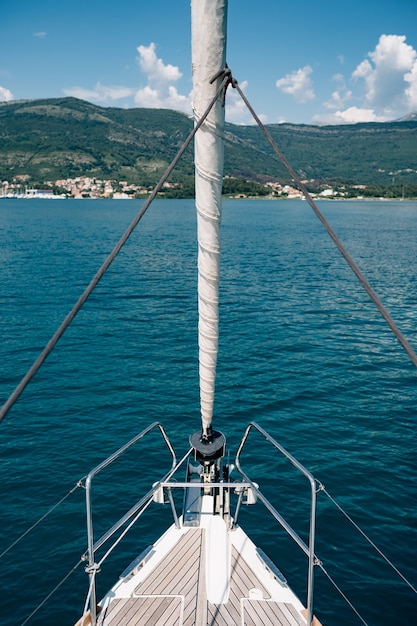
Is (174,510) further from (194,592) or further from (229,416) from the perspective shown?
(229,416)

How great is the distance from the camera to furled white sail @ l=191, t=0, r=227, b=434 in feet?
18.0

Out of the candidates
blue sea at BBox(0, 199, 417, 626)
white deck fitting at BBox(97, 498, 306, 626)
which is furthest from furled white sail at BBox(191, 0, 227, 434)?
blue sea at BBox(0, 199, 417, 626)

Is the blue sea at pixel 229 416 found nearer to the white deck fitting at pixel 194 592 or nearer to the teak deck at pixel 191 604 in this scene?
the white deck fitting at pixel 194 592

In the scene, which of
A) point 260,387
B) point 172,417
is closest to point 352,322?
point 260,387

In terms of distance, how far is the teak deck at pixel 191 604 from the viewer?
636cm

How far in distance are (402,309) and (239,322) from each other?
11.7 metres

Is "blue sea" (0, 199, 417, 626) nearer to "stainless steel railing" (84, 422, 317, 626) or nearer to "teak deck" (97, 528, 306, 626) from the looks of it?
"stainless steel railing" (84, 422, 317, 626)

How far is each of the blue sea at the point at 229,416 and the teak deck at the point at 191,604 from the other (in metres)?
4.16

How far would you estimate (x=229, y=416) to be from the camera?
61.2 feet

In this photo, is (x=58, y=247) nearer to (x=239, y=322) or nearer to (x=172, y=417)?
(x=239, y=322)

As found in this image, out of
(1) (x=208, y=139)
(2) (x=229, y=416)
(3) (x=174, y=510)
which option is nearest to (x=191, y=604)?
(3) (x=174, y=510)

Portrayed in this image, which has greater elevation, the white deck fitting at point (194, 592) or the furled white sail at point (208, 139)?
the furled white sail at point (208, 139)

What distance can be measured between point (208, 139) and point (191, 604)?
5.88m

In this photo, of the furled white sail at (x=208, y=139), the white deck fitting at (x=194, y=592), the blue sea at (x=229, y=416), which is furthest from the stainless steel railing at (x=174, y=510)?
the blue sea at (x=229, y=416)
